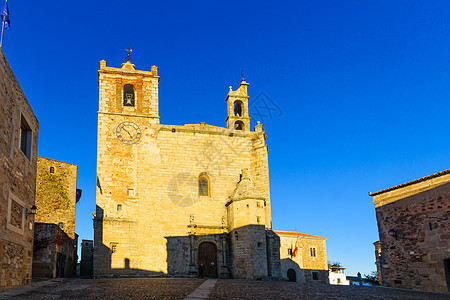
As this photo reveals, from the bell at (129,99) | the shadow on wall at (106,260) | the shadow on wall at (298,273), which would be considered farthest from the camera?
the shadow on wall at (298,273)

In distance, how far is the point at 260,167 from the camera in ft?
85.4

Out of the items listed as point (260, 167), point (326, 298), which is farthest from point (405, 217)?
point (260, 167)

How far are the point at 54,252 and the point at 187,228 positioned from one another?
24.7ft

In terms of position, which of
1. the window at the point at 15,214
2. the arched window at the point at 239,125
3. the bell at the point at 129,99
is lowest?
the window at the point at 15,214

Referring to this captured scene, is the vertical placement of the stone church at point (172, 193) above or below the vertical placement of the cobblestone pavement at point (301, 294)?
above

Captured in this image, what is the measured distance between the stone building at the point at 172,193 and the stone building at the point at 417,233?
6972 mm

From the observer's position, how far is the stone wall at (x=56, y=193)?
86.3ft

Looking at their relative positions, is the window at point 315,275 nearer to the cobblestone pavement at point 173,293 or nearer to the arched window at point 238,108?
the arched window at point 238,108

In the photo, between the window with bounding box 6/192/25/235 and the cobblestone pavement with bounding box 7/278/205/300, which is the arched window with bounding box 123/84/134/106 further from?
the cobblestone pavement with bounding box 7/278/205/300

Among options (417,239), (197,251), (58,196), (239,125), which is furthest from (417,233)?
(58,196)

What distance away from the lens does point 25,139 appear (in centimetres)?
1405

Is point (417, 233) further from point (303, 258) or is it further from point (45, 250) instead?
point (303, 258)

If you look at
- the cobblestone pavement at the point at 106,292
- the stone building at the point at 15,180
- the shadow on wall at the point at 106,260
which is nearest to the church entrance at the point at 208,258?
the shadow on wall at the point at 106,260

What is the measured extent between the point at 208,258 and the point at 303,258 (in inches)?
633
